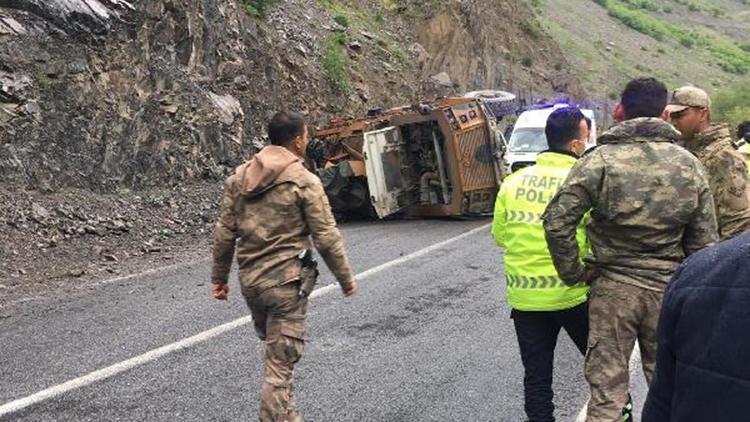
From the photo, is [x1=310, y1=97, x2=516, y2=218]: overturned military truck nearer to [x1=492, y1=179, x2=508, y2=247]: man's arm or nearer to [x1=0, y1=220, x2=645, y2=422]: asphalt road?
[x1=0, y1=220, x2=645, y2=422]: asphalt road

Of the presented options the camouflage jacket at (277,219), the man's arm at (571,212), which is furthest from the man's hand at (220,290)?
the man's arm at (571,212)

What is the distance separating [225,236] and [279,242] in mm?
364

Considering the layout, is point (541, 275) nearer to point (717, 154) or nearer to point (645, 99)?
point (645, 99)

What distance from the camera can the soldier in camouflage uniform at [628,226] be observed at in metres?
3.41

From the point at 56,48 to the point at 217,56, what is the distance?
4434 millimetres

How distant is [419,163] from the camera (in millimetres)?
14320

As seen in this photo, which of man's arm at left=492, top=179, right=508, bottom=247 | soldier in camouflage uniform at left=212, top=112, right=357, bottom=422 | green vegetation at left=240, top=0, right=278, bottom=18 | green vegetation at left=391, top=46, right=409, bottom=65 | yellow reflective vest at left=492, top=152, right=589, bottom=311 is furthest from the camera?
green vegetation at left=391, top=46, right=409, bottom=65

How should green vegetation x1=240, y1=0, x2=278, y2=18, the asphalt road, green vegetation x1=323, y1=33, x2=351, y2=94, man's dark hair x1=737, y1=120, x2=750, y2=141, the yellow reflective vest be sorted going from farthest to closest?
green vegetation x1=323, y1=33, x2=351, y2=94 → green vegetation x1=240, y1=0, x2=278, y2=18 → man's dark hair x1=737, y1=120, x2=750, y2=141 → the asphalt road → the yellow reflective vest

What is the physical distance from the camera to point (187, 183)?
13.8m

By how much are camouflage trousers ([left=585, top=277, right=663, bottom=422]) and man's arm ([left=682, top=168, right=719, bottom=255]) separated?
31cm

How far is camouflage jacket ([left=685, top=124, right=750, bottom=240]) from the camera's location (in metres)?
4.43

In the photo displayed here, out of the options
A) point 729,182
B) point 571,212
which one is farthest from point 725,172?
point 571,212

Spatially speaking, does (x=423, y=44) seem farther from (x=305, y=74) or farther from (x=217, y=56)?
(x=217, y=56)

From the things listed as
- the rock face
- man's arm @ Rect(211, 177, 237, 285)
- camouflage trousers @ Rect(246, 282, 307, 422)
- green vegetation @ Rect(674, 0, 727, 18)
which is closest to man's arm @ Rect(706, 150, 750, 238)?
camouflage trousers @ Rect(246, 282, 307, 422)
